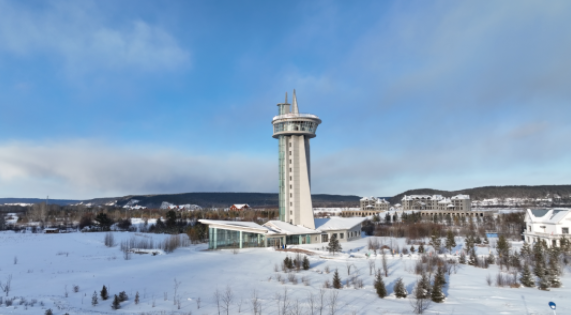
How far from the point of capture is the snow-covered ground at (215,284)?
14.4 metres

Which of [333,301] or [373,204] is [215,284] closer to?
[333,301]

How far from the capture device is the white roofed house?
35709 mm

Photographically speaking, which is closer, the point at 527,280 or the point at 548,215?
the point at 527,280

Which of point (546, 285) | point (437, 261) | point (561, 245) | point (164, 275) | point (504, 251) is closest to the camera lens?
point (546, 285)

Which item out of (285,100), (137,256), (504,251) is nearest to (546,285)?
(504,251)

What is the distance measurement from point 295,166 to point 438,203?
90776 millimetres

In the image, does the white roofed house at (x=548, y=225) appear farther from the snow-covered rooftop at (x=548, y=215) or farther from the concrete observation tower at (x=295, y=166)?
the concrete observation tower at (x=295, y=166)

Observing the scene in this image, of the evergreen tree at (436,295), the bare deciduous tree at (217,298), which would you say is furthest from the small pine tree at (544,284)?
the bare deciduous tree at (217,298)

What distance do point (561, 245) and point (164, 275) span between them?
29943 mm

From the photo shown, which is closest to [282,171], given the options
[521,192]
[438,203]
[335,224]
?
[335,224]

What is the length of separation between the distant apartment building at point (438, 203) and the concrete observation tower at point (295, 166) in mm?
86513

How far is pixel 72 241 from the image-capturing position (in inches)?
1577

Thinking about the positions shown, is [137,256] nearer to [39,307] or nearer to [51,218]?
[39,307]

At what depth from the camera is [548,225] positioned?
124ft
